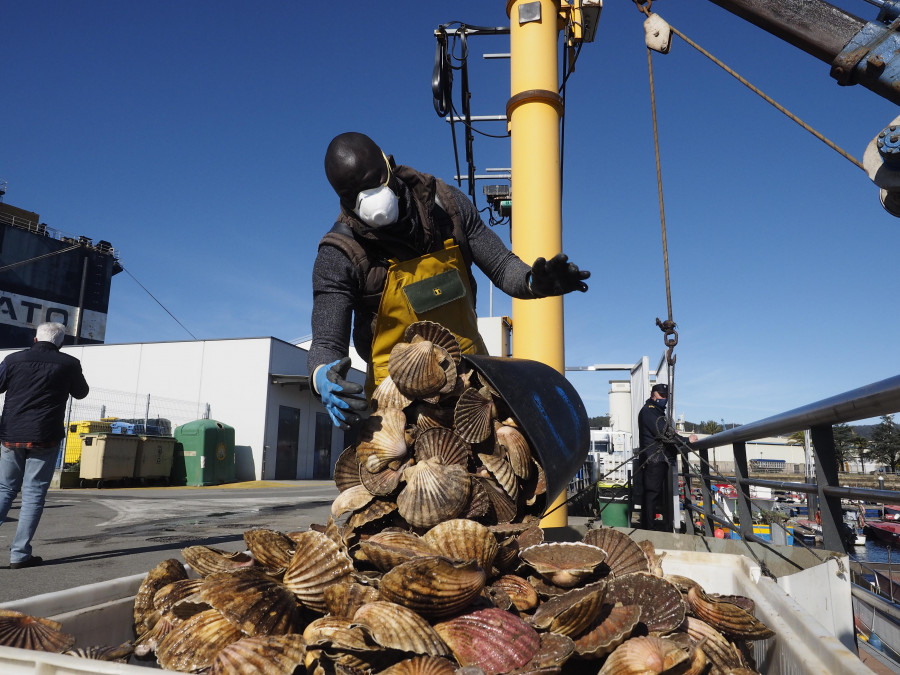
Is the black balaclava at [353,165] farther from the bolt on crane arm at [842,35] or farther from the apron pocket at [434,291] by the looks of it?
the bolt on crane arm at [842,35]

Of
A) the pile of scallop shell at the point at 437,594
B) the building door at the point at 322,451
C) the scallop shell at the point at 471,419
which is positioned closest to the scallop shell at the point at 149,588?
the pile of scallop shell at the point at 437,594

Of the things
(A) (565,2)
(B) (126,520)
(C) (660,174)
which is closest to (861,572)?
(C) (660,174)

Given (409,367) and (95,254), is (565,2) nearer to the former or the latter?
(409,367)

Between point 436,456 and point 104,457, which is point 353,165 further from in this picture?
point 104,457

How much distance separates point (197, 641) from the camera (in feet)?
3.83

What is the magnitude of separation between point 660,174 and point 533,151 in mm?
1075

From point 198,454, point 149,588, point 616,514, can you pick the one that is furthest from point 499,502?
point 198,454

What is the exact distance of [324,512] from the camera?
32.3 ft

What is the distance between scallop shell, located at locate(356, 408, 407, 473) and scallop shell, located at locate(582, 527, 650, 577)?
25.2 inches

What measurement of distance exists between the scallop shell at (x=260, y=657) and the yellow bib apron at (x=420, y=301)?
1358 millimetres

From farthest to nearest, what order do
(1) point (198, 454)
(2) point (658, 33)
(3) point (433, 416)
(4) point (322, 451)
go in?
(4) point (322, 451) → (1) point (198, 454) → (2) point (658, 33) → (3) point (433, 416)

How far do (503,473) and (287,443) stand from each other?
21.8m

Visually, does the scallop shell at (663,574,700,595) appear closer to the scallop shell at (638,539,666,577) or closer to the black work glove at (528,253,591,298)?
the scallop shell at (638,539,666,577)

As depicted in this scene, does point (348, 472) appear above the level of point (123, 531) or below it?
above
